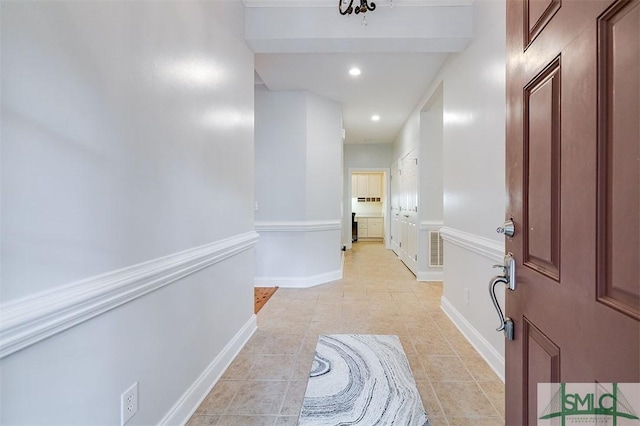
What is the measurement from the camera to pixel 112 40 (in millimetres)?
1026

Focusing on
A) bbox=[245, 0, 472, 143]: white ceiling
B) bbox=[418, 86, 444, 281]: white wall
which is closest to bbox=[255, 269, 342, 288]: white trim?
bbox=[418, 86, 444, 281]: white wall

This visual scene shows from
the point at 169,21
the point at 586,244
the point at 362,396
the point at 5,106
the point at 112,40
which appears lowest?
the point at 362,396

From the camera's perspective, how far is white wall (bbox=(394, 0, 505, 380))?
6.18 feet

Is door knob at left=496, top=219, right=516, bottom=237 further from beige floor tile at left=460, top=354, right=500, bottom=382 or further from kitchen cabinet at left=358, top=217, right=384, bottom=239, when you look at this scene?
kitchen cabinet at left=358, top=217, right=384, bottom=239

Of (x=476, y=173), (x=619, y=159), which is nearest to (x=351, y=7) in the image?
(x=476, y=173)

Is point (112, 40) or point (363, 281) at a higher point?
point (112, 40)

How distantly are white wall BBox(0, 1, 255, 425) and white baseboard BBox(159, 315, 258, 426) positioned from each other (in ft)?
0.04

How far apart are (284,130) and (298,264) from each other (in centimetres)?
178

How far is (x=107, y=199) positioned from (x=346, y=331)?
2083 millimetres

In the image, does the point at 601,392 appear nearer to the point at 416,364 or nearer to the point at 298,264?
the point at 416,364

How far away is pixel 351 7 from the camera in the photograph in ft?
6.89

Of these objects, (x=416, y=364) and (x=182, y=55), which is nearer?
(x=182, y=55)

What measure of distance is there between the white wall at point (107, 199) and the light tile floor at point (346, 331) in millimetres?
244

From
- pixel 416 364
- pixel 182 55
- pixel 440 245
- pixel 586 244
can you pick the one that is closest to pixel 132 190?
pixel 182 55
